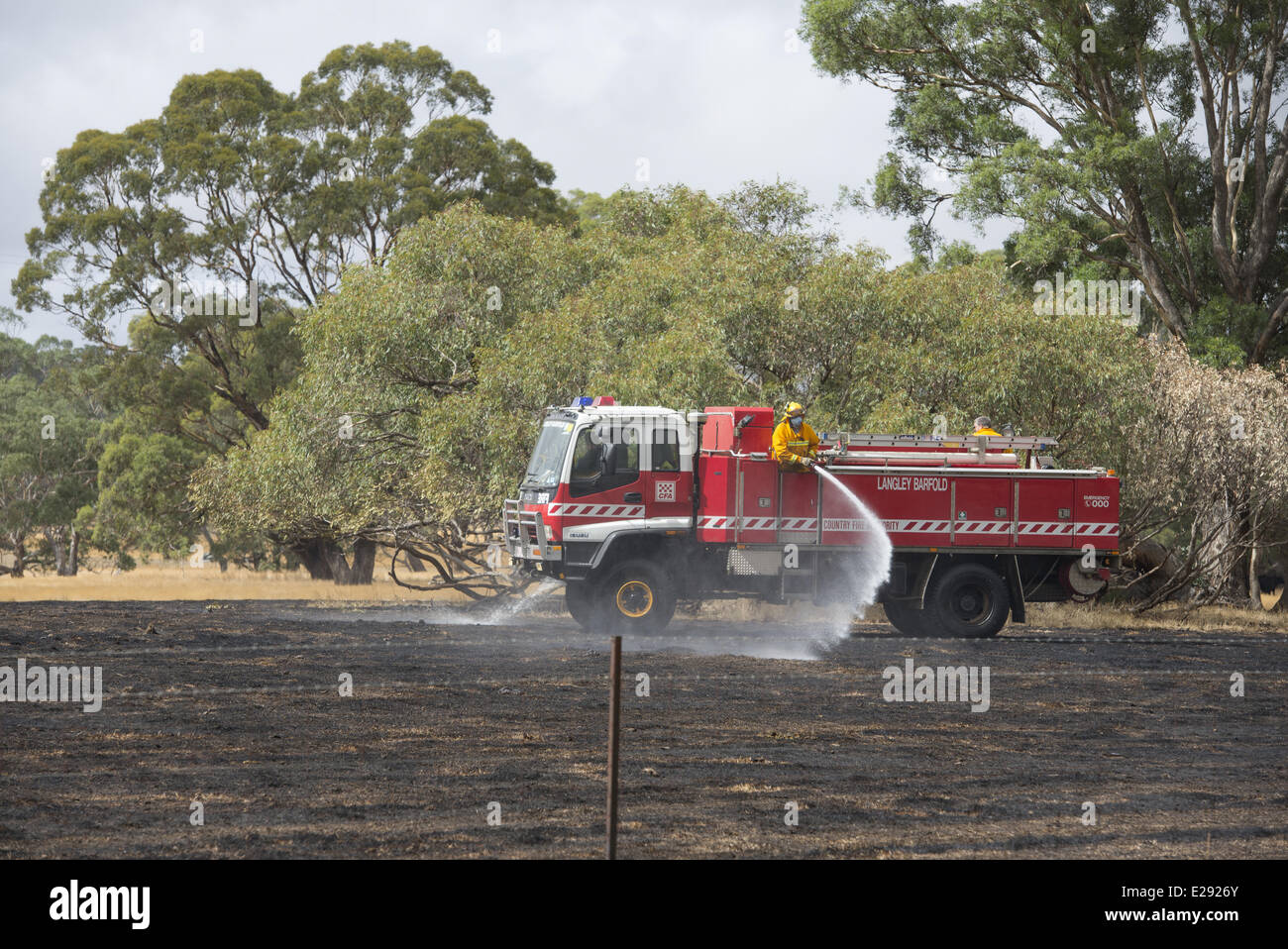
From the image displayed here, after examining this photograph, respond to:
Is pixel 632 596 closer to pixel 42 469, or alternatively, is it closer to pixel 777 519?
pixel 777 519

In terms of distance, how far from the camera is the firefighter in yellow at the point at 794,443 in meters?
18.4

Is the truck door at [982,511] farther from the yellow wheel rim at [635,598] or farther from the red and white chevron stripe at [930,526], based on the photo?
the yellow wheel rim at [635,598]

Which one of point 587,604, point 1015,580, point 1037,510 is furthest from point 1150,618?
point 587,604

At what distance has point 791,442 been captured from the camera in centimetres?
1841

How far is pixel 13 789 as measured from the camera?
828 cm

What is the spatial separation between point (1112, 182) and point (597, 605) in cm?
1763

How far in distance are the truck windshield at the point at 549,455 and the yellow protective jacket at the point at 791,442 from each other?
9.51 feet

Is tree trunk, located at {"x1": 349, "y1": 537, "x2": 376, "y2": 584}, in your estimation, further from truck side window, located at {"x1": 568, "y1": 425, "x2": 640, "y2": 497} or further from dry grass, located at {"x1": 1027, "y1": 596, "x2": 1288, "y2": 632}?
truck side window, located at {"x1": 568, "y1": 425, "x2": 640, "y2": 497}

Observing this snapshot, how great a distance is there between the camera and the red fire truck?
18.7m

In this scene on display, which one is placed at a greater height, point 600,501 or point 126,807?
point 600,501

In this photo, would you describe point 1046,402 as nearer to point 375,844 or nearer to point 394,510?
point 394,510

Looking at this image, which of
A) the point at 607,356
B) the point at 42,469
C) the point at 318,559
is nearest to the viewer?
the point at 607,356

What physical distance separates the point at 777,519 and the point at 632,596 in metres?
2.24
